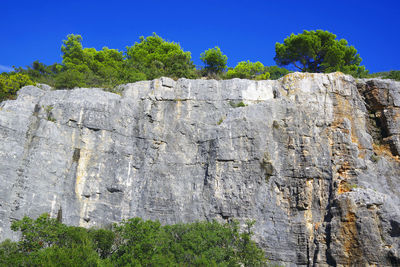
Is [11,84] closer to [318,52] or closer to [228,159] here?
[228,159]

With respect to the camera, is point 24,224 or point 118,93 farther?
point 118,93

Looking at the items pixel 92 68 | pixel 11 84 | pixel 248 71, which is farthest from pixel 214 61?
pixel 11 84

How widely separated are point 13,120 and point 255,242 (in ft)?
43.9

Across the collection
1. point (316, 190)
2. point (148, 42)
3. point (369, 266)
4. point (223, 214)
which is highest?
point (148, 42)

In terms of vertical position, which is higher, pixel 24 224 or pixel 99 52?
pixel 99 52

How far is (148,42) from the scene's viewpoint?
36.8 meters

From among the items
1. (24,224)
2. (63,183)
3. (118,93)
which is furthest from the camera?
(118,93)

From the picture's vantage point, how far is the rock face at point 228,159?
752 inches

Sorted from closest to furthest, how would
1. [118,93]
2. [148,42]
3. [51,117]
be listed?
1. [51,117]
2. [118,93]
3. [148,42]

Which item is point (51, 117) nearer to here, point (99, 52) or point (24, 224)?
point (24, 224)

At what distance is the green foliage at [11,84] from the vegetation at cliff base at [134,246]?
9.97 meters

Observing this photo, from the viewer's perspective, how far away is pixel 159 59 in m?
33.5

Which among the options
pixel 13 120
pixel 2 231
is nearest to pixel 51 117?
pixel 13 120

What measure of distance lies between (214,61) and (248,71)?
311cm
